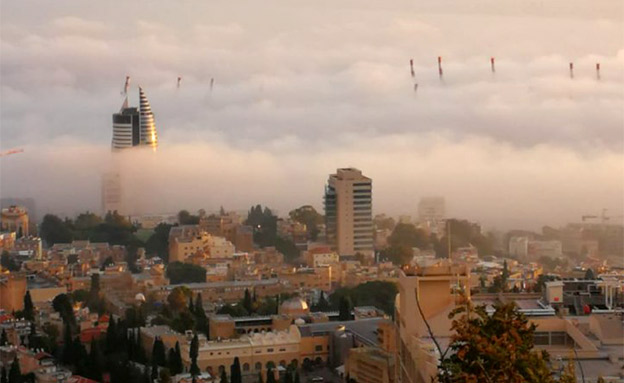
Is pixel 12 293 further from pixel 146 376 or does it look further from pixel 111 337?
pixel 146 376

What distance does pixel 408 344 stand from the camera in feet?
16.8

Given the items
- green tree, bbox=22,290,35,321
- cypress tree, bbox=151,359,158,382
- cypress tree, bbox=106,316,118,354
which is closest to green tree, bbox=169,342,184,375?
cypress tree, bbox=151,359,158,382

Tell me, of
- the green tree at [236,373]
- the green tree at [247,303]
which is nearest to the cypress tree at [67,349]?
the green tree at [236,373]

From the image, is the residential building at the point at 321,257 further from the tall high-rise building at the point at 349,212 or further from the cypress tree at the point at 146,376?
the cypress tree at the point at 146,376

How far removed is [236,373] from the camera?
10281mm

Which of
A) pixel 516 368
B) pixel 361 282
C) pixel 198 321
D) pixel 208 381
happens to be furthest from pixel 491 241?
pixel 516 368

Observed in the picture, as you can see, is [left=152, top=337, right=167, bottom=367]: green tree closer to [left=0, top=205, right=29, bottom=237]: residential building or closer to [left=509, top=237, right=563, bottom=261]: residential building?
[left=509, top=237, right=563, bottom=261]: residential building

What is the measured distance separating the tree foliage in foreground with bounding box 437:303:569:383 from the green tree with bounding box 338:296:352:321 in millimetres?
9776

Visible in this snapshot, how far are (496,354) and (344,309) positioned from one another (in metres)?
10.2

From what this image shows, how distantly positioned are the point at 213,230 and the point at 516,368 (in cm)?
1473

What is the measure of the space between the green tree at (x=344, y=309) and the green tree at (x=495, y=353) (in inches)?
385

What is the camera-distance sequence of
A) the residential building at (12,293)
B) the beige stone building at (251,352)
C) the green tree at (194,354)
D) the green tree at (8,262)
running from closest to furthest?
the green tree at (194,354) < the beige stone building at (251,352) < the residential building at (12,293) < the green tree at (8,262)

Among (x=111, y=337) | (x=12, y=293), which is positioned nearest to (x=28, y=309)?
(x=12, y=293)

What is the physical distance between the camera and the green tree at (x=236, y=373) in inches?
401
